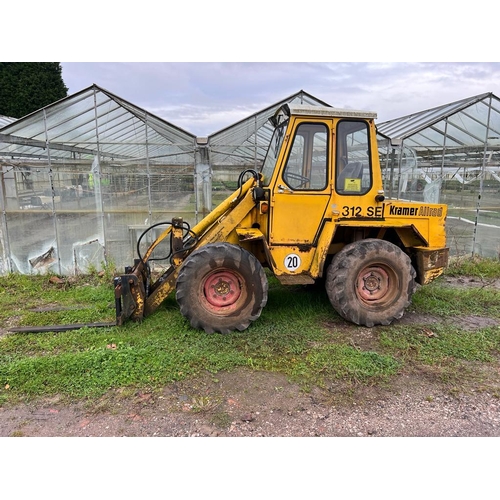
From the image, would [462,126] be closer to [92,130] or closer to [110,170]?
[110,170]

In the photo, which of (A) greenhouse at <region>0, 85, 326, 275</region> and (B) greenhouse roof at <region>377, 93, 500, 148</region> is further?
(B) greenhouse roof at <region>377, 93, 500, 148</region>

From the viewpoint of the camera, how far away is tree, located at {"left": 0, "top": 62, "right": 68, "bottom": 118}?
75.3 feet

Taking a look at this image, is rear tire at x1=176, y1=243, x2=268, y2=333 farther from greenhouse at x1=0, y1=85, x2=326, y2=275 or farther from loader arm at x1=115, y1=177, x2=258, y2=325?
greenhouse at x1=0, y1=85, x2=326, y2=275

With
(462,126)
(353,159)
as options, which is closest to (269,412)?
(353,159)

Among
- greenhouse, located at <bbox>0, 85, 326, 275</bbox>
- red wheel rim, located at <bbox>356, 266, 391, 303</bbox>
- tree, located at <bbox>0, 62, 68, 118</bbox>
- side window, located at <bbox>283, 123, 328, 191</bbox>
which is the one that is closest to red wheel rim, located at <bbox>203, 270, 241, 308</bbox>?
side window, located at <bbox>283, 123, 328, 191</bbox>

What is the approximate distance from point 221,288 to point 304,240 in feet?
4.08

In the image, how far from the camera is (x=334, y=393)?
327 centimetres

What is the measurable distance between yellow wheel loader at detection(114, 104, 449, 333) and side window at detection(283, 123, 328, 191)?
0.01 meters

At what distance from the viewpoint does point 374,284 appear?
15.5 ft

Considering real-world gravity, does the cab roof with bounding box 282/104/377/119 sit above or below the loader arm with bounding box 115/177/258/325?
above

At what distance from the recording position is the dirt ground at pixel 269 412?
111 inches

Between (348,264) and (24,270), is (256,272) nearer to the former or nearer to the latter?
(348,264)

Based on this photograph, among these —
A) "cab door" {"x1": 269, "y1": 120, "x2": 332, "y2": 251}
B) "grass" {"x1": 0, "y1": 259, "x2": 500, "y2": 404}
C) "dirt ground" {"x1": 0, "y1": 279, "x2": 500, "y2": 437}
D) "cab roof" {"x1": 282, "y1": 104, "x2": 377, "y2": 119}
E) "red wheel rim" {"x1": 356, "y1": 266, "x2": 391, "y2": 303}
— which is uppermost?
"cab roof" {"x1": 282, "y1": 104, "x2": 377, "y2": 119}

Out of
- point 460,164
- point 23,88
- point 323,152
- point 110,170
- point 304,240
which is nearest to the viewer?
point 323,152
